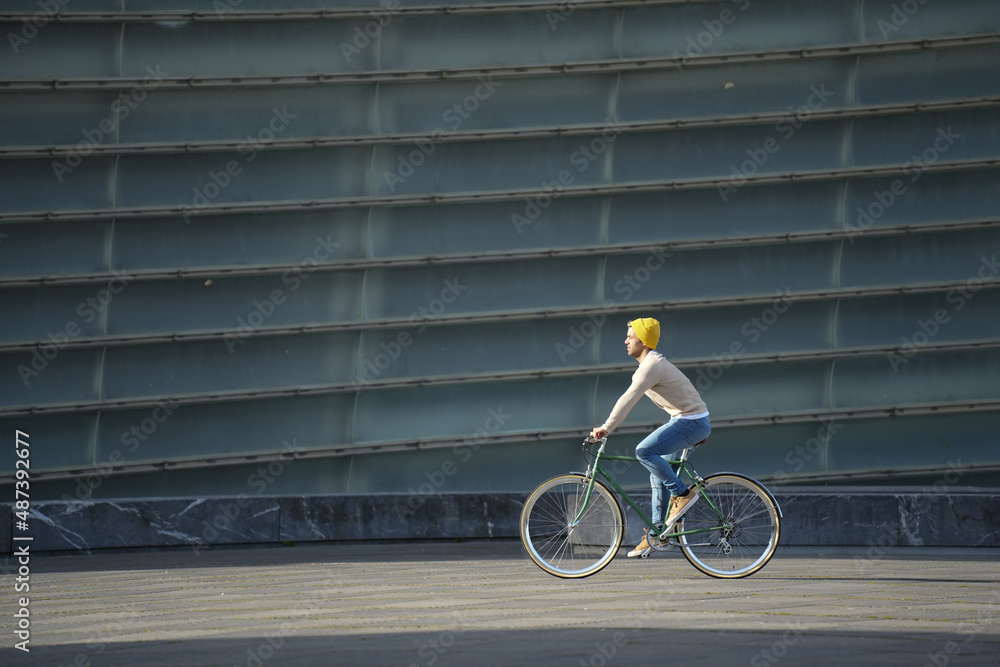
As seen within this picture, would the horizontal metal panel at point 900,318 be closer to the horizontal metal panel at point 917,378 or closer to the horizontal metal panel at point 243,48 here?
the horizontal metal panel at point 917,378

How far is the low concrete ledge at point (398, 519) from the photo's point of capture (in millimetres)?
10594

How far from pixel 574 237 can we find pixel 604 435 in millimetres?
6110

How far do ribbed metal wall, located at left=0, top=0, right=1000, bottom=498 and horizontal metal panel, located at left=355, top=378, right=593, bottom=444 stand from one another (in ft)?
0.09

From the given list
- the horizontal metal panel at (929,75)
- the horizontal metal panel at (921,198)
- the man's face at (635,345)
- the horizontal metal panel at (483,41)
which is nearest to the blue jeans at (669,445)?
the man's face at (635,345)

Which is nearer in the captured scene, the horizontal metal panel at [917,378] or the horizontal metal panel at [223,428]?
the horizontal metal panel at [223,428]

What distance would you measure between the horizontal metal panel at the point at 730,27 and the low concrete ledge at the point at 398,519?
6073 mm

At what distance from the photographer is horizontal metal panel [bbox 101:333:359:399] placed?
45.0 feet

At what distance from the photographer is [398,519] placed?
11711 millimetres

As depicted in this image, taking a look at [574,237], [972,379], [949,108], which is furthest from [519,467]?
[949,108]

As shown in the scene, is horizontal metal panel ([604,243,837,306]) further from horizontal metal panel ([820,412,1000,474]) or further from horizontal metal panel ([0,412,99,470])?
horizontal metal panel ([0,412,99,470])

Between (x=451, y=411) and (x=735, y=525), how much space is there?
6115 millimetres

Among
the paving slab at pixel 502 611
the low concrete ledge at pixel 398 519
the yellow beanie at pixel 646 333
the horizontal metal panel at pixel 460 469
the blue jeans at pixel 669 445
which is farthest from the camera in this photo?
the horizontal metal panel at pixel 460 469

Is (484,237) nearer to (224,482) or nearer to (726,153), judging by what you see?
(726,153)

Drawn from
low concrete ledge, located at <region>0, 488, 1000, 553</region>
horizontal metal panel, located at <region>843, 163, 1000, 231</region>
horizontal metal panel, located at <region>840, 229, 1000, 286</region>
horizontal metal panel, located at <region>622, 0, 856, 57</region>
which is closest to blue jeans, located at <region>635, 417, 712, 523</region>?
low concrete ledge, located at <region>0, 488, 1000, 553</region>
